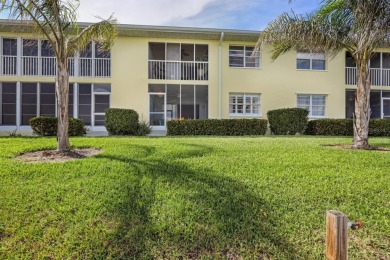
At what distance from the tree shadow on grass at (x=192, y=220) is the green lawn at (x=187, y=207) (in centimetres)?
1

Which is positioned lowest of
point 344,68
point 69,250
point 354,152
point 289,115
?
point 69,250

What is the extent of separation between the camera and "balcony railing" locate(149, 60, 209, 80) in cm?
1769

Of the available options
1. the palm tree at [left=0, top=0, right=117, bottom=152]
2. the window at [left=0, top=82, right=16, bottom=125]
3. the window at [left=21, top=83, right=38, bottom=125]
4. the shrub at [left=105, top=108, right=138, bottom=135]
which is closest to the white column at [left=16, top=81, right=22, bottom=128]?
the window at [left=21, top=83, right=38, bottom=125]

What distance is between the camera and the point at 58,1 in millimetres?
7352

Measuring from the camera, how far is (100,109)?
17250 mm

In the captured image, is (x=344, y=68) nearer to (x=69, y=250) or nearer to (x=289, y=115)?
(x=289, y=115)

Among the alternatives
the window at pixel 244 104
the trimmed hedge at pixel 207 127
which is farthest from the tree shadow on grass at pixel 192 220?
the window at pixel 244 104

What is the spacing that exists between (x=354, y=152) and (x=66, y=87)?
7.98m

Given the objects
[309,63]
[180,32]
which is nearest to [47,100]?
[180,32]

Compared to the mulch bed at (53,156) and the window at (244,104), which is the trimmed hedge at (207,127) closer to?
the window at (244,104)

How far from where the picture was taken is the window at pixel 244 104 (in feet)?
59.1

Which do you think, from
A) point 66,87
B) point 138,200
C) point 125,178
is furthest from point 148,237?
point 66,87

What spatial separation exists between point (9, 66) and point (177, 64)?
9.72m

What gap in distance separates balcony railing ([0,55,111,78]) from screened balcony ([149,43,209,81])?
285 centimetres
